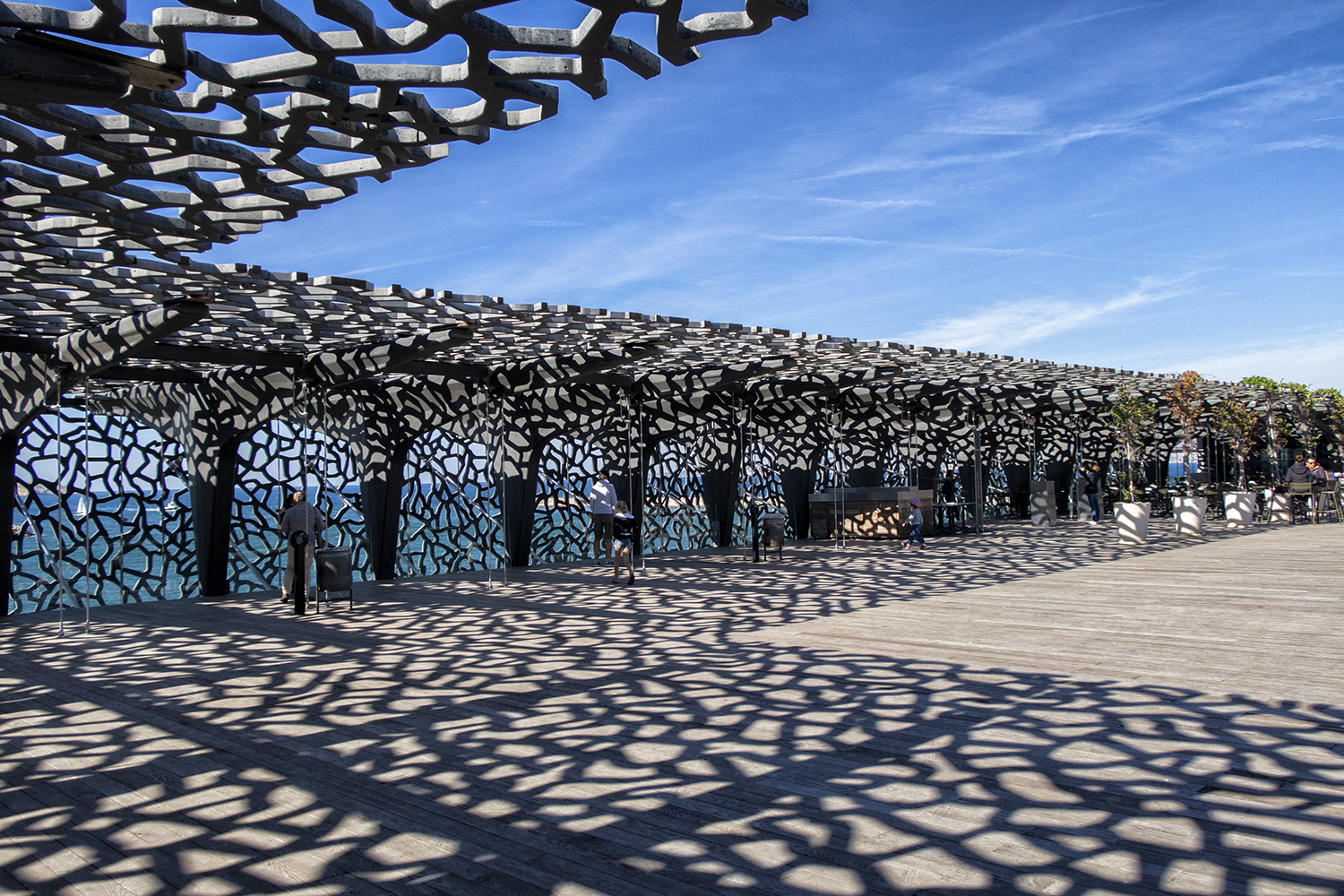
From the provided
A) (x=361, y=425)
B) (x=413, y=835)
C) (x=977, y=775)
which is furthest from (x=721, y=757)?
(x=361, y=425)

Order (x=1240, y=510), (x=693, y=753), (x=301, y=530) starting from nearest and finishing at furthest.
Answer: (x=693, y=753)
(x=301, y=530)
(x=1240, y=510)

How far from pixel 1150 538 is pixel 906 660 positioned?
1350 centimetres

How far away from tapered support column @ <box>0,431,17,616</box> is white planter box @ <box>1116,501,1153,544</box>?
16.9 metres

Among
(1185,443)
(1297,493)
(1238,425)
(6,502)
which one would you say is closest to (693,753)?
(6,502)

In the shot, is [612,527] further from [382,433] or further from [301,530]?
[301,530]

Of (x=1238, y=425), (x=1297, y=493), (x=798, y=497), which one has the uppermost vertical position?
(x=1238, y=425)

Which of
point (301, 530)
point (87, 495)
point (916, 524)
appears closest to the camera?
point (301, 530)

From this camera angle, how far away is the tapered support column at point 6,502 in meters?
11.2

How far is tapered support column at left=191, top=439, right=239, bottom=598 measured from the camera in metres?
12.7

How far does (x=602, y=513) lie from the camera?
559 inches

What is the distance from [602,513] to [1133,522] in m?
9.74

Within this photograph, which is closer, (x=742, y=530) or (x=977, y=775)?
(x=977, y=775)

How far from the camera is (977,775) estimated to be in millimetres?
4352

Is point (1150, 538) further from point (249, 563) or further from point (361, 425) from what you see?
point (249, 563)
